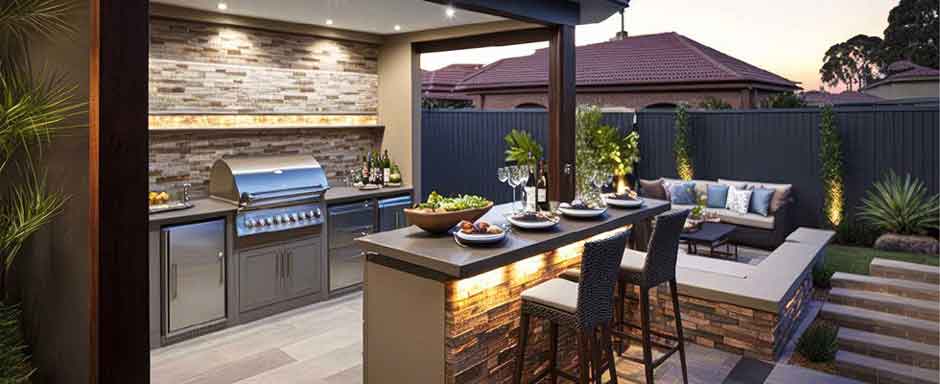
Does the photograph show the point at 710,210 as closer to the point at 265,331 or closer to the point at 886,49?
the point at 886,49

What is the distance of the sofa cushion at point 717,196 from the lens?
9.43 m

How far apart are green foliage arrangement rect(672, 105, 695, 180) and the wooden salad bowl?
7316mm

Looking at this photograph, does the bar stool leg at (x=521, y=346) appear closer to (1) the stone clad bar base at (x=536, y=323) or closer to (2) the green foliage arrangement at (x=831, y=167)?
(1) the stone clad bar base at (x=536, y=323)

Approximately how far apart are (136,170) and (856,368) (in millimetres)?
4993

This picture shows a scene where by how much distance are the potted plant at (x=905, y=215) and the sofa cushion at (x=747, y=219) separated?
1287mm

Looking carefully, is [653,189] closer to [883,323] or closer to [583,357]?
[883,323]

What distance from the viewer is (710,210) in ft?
30.6

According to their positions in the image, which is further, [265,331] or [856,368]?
[265,331]

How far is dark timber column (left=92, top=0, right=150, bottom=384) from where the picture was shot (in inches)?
88.7

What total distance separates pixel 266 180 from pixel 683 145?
7002 mm

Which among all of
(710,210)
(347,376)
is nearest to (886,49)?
(710,210)

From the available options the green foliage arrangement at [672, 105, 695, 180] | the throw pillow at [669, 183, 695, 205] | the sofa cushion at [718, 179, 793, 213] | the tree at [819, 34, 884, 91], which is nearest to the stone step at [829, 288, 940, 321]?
the sofa cushion at [718, 179, 793, 213]

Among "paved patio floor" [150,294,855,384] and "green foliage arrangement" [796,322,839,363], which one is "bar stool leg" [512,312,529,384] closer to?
"paved patio floor" [150,294,855,384]

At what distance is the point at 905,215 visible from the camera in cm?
825
